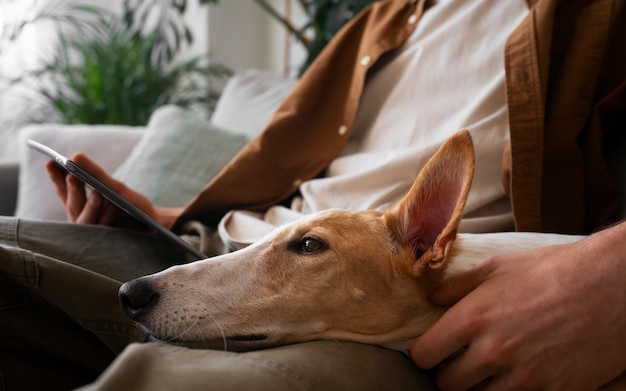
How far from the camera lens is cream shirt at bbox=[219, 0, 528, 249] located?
3.95 ft

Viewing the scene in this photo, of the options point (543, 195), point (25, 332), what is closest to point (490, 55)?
point (543, 195)

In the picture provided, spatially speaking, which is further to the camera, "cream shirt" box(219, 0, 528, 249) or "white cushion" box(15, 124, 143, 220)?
"white cushion" box(15, 124, 143, 220)

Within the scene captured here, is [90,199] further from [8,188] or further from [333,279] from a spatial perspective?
[8,188]

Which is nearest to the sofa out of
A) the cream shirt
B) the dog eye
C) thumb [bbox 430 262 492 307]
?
the cream shirt

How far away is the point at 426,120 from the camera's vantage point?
4.25 feet

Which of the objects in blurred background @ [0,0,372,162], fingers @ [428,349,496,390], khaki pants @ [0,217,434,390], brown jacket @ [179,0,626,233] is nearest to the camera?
khaki pants @ [0,217,434,390]

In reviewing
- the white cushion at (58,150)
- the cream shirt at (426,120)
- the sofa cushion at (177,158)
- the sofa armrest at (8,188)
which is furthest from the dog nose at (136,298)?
the sofa armrest at (8,188)

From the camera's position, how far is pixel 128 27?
3.07 meters

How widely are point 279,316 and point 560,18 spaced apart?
90cm

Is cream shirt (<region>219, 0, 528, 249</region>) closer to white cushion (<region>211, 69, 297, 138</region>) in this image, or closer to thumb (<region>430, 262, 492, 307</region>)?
thumb (<region>430, 262, 492, 307</region>)

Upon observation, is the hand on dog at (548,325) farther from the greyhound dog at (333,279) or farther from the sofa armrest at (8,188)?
the sofa armrest at (8,188)

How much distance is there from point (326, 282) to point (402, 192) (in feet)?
1.40

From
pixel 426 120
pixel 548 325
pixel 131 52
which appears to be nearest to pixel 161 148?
pixel 426 120

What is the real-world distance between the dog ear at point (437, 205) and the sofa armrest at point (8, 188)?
5.78ft
